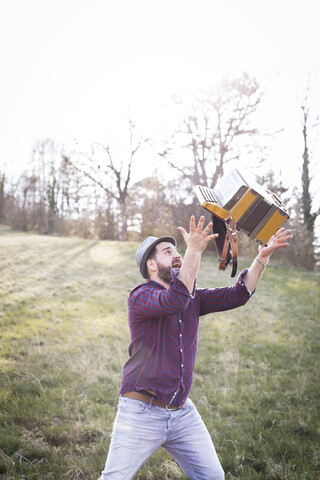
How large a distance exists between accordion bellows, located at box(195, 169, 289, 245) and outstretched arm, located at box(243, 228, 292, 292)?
165mm

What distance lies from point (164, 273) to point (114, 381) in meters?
3.50

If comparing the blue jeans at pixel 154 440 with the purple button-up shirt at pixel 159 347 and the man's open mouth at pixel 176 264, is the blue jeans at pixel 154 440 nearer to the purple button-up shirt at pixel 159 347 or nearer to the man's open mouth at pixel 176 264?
the purple button-up shirt at pixel 159 347

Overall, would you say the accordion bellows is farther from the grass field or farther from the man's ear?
the grass field

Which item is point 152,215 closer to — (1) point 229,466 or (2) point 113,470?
(1) point 229,466

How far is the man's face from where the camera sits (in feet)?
8.54

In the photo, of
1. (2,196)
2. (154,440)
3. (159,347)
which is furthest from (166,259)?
(2,196)

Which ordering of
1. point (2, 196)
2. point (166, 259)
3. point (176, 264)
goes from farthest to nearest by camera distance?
1. point (2, 196)
2. point (166, 259)
3. point (176, 264)

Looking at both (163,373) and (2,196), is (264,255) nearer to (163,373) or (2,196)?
(163,373)

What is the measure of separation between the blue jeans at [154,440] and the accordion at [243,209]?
106cm

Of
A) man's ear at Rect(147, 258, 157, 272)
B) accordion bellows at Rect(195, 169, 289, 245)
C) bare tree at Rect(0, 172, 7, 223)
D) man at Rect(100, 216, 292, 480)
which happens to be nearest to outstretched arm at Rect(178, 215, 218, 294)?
man at Rect(100, 216, 292, 480)

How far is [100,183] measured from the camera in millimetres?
29594

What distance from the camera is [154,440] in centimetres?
228

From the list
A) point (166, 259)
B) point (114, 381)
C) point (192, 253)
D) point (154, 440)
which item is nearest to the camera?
point (192, 253)

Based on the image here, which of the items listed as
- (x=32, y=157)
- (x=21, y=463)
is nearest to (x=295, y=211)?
(x=21, y=463)
